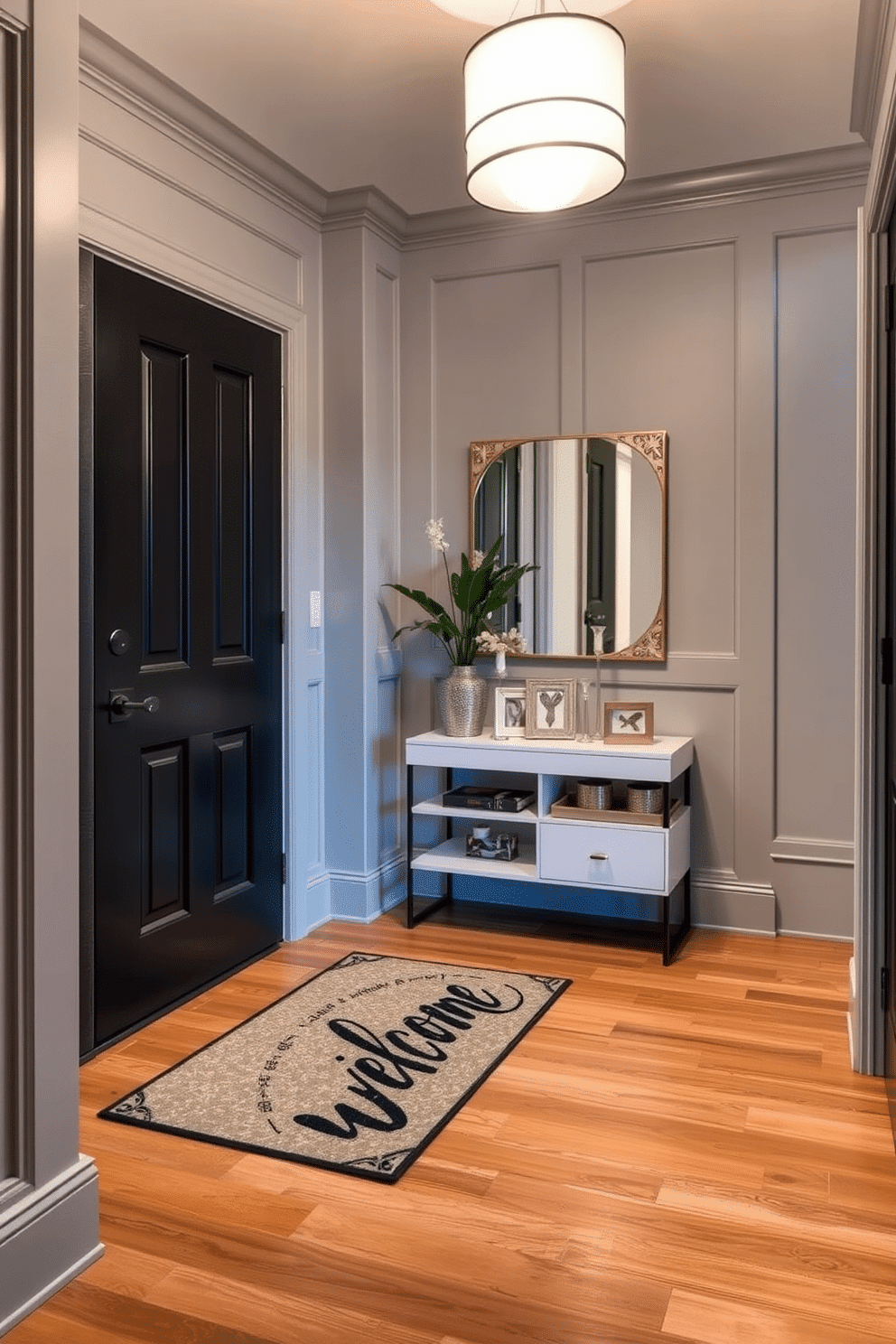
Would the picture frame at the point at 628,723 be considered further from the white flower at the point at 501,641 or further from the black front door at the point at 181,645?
the black front door at the point at 181,645

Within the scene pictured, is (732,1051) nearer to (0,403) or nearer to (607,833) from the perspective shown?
(607,833)

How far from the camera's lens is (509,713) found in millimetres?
3805

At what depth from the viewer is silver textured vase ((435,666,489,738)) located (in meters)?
3.80

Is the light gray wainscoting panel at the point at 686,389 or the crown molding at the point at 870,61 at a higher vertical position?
the crown molding at the point at 870,61

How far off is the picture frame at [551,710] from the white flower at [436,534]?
644mm

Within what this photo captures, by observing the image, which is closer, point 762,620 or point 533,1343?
point 533,1343

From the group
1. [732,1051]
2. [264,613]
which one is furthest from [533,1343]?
[264,613]

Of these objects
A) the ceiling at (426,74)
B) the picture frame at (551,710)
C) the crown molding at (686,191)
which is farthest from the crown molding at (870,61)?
the picture frame at (551,710)

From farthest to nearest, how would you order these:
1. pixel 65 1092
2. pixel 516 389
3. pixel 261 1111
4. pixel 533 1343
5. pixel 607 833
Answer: pixel 516 389, pixel 607 833, pixel 261 1111, pixel 65 1092, pixel 533 1343

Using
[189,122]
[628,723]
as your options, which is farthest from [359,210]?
[628,723]

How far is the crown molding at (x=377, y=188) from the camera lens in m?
2.80

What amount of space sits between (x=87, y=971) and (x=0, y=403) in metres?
1.57

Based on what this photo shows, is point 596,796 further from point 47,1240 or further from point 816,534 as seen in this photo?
point 47,1240

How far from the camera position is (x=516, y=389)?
3.99 meters
